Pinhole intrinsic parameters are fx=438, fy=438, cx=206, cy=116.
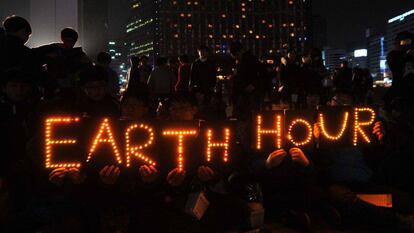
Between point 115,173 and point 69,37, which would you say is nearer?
point 115,173

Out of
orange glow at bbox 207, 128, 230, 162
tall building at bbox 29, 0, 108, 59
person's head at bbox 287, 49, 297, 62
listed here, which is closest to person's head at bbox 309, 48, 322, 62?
Answer: person's head at bbox 287, 49, 297, 62

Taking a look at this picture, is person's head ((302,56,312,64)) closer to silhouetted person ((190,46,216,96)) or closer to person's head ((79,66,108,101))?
silhouetted person ((190,46,216,96))

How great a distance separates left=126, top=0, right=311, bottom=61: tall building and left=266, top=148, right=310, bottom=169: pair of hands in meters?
152

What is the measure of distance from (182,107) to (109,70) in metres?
4.61

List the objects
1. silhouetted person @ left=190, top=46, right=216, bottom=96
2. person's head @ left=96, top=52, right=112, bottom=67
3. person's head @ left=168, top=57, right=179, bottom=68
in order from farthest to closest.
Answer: person's head @ left=168, top=57, right=179, bottom=68 < silhouetted person @ left=190, top=46, right=216, bottom=96 < person's head @ left=96, top=52, right=112, bottom=67

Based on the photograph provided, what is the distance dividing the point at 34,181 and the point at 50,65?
2895 millimetres

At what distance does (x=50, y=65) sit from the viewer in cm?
697

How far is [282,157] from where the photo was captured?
15.8ft

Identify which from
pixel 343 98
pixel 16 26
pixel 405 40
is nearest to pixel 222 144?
pixel 343 98

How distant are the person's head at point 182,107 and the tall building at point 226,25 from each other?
5958 inches

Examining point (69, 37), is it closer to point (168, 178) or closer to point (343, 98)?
point (168, 178)

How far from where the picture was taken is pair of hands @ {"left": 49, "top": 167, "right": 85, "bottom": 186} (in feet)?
13.4

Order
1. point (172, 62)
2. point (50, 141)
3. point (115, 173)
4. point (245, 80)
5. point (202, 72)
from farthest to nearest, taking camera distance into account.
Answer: point (172, 62) < point (202, 72) < point (245, 80) < point (115, 173) < point (50, 141)

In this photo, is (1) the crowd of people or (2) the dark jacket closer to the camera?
(1) the crowd of people
